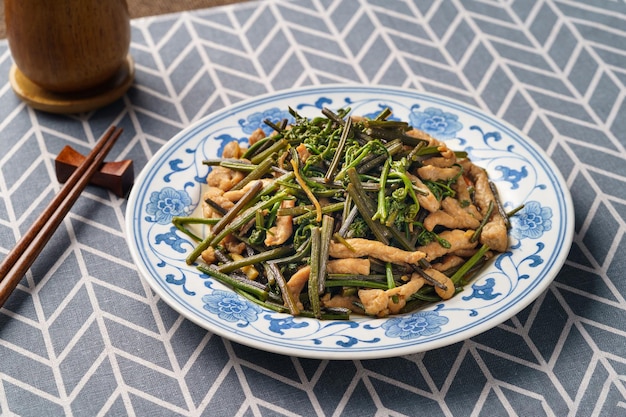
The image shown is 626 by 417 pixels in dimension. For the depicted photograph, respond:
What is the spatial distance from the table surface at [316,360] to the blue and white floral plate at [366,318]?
7.9 inches

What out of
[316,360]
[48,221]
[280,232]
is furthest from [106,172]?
[316,360]

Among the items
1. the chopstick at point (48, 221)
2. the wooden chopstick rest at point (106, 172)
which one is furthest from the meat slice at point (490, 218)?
the chopstick at point (48, 221)

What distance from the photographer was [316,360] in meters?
2.59

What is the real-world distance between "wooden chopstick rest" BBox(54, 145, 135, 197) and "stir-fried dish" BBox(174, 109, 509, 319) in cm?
48

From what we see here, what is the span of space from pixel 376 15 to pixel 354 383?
247 centimetres

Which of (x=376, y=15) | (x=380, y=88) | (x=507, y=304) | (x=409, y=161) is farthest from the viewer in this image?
(x=376, y=15)

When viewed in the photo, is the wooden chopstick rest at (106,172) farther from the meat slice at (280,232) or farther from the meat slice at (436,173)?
the meat slice at (436,173)

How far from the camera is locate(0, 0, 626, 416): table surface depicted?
2.49 meters

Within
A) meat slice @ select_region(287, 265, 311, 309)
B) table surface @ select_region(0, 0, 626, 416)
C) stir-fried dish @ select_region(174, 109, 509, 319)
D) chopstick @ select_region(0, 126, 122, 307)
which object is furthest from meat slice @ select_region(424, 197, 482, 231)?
chopstick @ select_region(0, 126, 122, 307)

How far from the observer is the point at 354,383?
2.52m

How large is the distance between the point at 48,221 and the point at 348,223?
1209 mm

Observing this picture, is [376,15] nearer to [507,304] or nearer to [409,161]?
[409,161]

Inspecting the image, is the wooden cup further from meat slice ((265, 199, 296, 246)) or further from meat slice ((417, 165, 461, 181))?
meat slice ((417, 165, 461, 181))

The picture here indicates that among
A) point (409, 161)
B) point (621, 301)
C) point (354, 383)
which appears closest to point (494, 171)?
point (409, 161)
